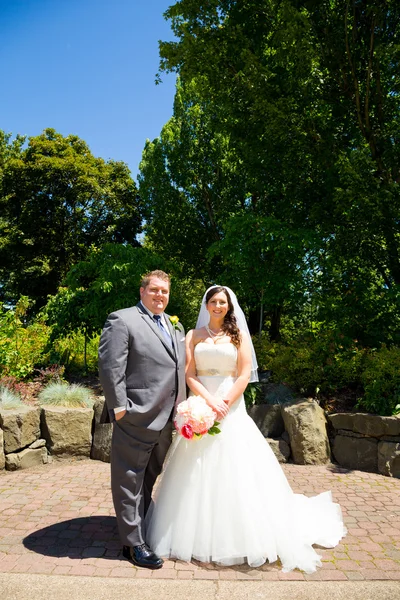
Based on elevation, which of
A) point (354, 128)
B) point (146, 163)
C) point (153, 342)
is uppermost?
point (146, 163)

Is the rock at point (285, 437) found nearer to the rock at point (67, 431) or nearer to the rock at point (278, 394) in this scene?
the rock at point (278, 394)

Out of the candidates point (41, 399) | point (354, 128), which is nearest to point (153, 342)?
point (41, 399)

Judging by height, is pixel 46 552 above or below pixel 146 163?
below

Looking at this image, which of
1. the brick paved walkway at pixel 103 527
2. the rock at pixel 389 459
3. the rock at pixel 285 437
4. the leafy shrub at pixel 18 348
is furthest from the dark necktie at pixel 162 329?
the leafy shrub at pixel 18 348

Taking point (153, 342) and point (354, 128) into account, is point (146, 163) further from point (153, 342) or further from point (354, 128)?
point (153, 342)

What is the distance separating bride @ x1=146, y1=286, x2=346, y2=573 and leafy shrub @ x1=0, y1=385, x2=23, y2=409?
3.68m

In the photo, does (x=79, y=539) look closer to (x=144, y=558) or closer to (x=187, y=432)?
(x=144, y=558)

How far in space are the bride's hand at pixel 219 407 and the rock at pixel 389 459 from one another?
3387mm

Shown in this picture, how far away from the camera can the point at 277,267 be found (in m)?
9.30

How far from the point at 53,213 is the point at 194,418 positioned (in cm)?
2389

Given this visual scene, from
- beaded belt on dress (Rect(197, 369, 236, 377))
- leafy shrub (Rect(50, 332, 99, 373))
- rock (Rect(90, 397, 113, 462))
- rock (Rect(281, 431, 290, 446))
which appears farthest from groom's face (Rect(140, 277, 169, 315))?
leafy shrub (Rect(50, 332, 99, 373))

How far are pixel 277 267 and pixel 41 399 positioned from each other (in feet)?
16.5

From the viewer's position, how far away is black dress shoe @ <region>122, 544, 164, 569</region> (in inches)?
145

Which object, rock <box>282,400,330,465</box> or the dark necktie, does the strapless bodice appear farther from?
rock <box>282,400,330,465</box>
